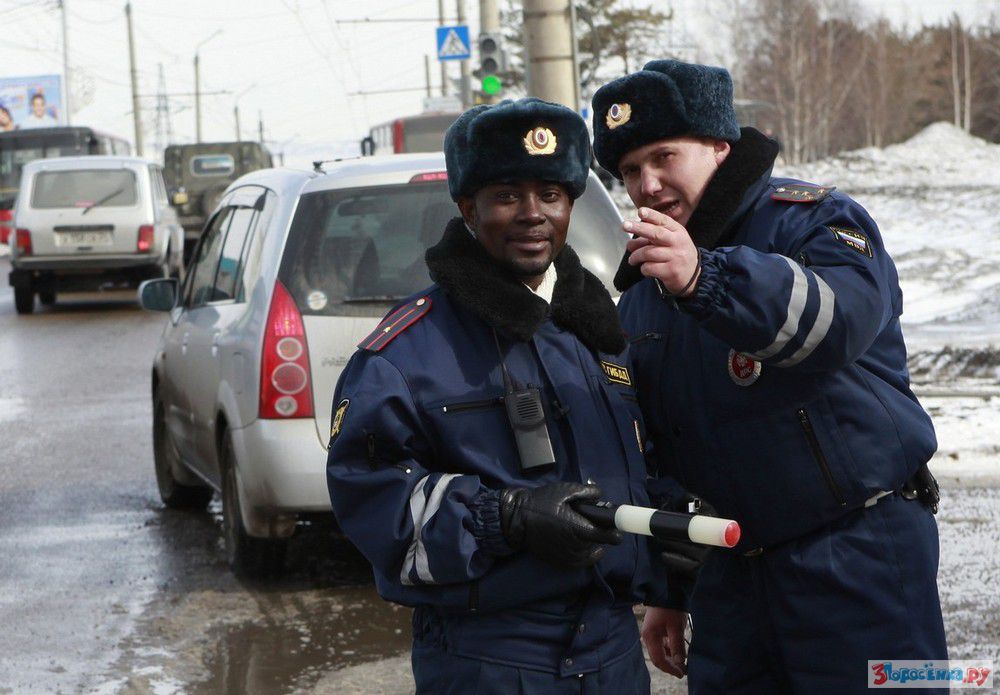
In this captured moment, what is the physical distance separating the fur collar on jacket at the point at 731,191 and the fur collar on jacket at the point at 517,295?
0.16 m

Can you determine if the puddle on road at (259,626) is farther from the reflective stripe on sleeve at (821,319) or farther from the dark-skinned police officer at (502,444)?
the reflective stripe on sleeve at (821,319)

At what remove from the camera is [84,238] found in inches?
773

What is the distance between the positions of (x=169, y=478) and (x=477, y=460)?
5775 mm

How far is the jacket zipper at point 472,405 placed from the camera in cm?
268

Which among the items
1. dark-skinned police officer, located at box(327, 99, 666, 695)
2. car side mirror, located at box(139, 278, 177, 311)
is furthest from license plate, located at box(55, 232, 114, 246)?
dark-skinned police officer, located at box(327, 99, 666, 695)

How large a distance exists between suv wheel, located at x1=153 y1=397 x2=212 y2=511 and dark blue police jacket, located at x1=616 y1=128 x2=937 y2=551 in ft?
17.3

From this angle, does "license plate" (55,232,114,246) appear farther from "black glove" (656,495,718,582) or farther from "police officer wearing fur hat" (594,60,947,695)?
"black glove" (656,495,718,582)

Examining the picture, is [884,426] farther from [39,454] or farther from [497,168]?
[39,454]

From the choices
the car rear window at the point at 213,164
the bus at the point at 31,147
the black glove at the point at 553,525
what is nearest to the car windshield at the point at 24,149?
the bus at the point at 31,147

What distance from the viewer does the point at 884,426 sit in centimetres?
289

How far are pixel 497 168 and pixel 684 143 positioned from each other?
421 millimetres

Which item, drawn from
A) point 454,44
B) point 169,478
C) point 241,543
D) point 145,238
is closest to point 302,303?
point 241,543

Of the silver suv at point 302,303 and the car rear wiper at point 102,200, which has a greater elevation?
the car rear wiper at point 102,200

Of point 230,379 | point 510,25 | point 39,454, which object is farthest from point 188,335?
point 510,25
